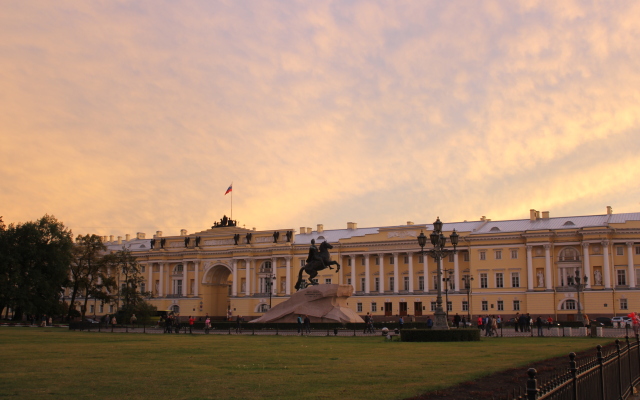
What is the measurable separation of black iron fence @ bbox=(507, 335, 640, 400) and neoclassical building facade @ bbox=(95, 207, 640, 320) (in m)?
61.1

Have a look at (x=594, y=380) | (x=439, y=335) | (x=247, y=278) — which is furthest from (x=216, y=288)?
(x=594, y=380)

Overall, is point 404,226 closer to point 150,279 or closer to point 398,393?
point 150,279

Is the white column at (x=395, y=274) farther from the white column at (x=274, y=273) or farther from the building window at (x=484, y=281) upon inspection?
the white column at (x=274, y=273)

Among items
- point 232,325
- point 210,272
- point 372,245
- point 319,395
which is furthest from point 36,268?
point 319,395

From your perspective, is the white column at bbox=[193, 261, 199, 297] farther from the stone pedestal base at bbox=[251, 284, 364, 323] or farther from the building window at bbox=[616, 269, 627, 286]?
the building window at bbox=[616, 269, 627, 286]

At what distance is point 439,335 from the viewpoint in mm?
33375

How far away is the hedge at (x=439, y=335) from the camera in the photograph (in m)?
33.4

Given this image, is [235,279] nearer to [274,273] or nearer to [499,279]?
[274,273]

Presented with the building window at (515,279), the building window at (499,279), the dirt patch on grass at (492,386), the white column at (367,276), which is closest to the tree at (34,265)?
the white column at (367,276)

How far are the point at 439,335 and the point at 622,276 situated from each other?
5933 centimetres

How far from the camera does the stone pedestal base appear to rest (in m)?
50.0

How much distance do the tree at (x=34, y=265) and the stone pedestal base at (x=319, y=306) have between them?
32612 millimetres

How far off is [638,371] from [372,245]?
3268 inches

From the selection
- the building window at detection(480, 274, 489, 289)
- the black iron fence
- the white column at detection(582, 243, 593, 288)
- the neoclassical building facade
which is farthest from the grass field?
the building window at detection(480, 274, 489, 289)
